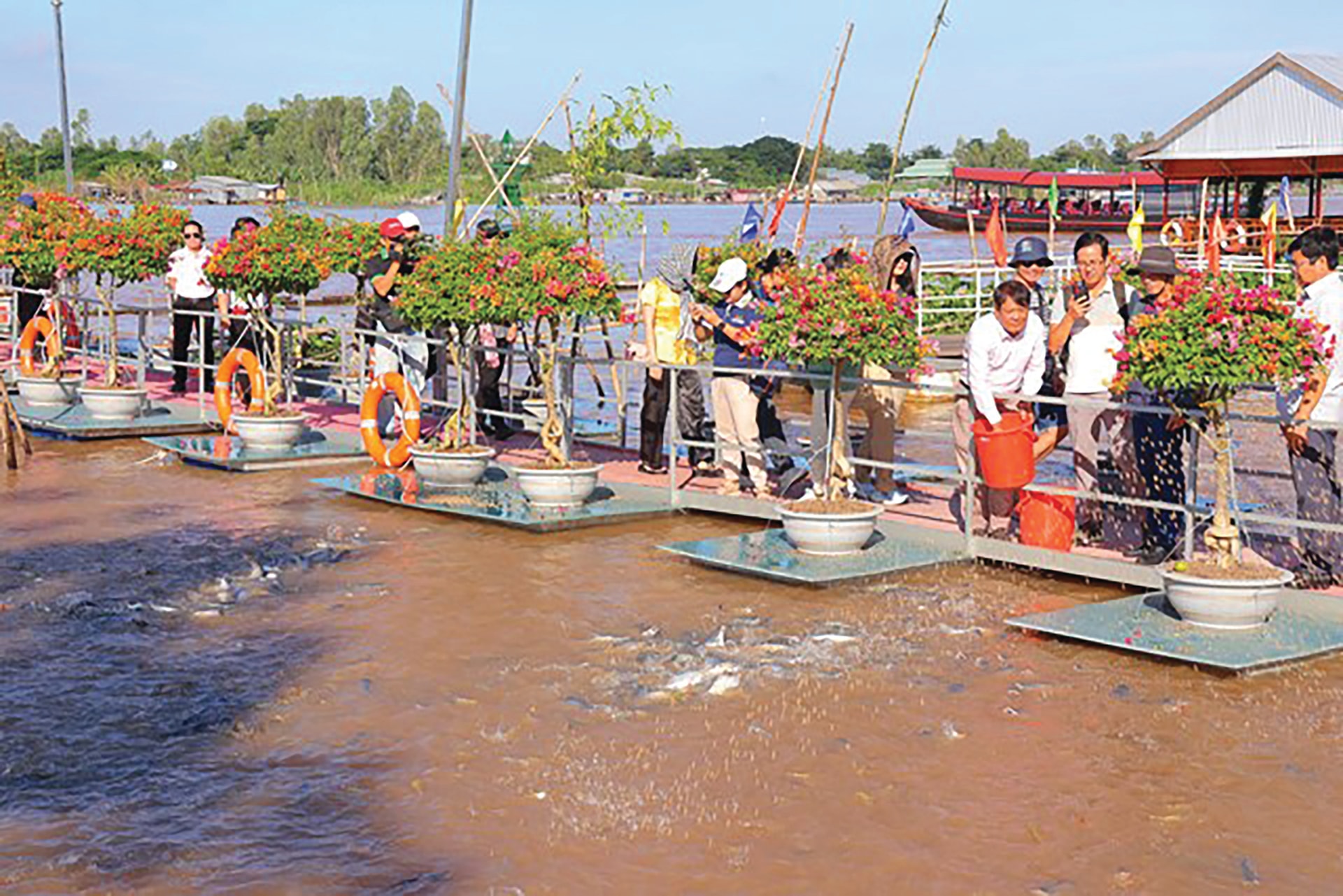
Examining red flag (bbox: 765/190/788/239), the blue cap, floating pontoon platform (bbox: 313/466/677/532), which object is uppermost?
red flag (bbox: 765/190/788/239)

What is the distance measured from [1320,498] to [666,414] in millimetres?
5046

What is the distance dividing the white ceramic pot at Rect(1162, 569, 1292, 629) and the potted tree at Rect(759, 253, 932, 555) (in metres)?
2.06

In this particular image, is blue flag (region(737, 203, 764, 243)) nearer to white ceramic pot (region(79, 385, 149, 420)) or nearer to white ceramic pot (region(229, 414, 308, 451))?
white ceramic pot (region(229, 414, 308, 451))

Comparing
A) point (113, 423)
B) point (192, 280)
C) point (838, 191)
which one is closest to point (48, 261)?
point (192, 280)

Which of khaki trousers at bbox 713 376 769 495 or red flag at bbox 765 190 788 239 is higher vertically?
red flag at bbox 765 190 788 239

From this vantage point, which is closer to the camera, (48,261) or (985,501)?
(985,501)

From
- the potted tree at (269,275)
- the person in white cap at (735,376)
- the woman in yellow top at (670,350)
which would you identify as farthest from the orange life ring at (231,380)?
the person in white cap at (735,376)

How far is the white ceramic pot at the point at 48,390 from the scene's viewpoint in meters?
15.8

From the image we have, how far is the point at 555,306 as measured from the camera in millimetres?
10789

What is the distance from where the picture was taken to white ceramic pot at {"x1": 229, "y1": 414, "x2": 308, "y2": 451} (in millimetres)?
13156

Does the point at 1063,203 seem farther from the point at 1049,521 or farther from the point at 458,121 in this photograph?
the point at 1049,521

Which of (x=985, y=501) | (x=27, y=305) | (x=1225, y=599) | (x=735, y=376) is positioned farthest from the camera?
(x=27, y=305)

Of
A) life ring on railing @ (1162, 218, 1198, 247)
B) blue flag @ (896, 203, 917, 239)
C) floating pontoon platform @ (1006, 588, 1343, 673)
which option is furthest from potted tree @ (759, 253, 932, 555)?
life ring on railing @ (1162, 218, 1198, 247)

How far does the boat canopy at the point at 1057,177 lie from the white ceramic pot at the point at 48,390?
39.4 metres
